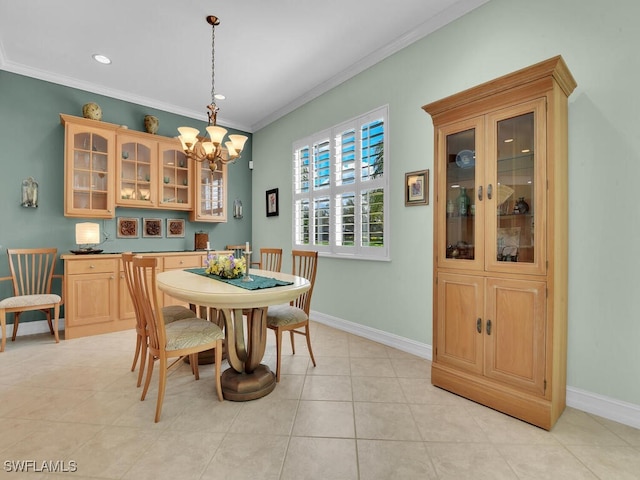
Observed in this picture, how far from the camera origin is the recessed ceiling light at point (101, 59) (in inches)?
131

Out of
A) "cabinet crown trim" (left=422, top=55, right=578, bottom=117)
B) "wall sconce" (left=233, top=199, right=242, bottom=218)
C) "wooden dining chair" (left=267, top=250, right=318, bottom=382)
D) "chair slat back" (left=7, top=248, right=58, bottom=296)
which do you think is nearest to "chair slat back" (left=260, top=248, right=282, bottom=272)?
"wooden dining chair" (left=267, top=250, right=318, bottom=382)

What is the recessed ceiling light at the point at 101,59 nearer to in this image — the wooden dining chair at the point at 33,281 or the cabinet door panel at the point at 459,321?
the wooden dining chair at the point at 33,281

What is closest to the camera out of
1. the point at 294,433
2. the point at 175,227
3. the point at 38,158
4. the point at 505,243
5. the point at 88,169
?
the point at 294,433

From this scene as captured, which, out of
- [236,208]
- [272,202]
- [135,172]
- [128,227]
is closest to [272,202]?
[272,202]

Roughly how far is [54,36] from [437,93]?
3.77 metres

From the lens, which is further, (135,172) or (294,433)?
(135,172)

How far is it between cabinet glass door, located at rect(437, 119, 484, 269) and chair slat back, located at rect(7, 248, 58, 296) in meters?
4.27

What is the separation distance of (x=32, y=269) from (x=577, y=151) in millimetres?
5397

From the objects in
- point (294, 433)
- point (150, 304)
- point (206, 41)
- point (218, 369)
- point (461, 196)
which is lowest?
point (294, 433)

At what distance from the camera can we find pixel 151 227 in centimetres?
448

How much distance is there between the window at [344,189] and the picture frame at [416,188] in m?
0.26

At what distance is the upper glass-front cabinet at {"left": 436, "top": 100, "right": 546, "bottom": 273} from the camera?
192cm

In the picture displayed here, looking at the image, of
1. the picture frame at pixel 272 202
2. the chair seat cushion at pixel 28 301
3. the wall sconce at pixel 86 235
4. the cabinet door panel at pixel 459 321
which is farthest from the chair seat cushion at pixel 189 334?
the picture frame at pixel 272 202

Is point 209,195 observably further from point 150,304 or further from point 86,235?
point 150,304
